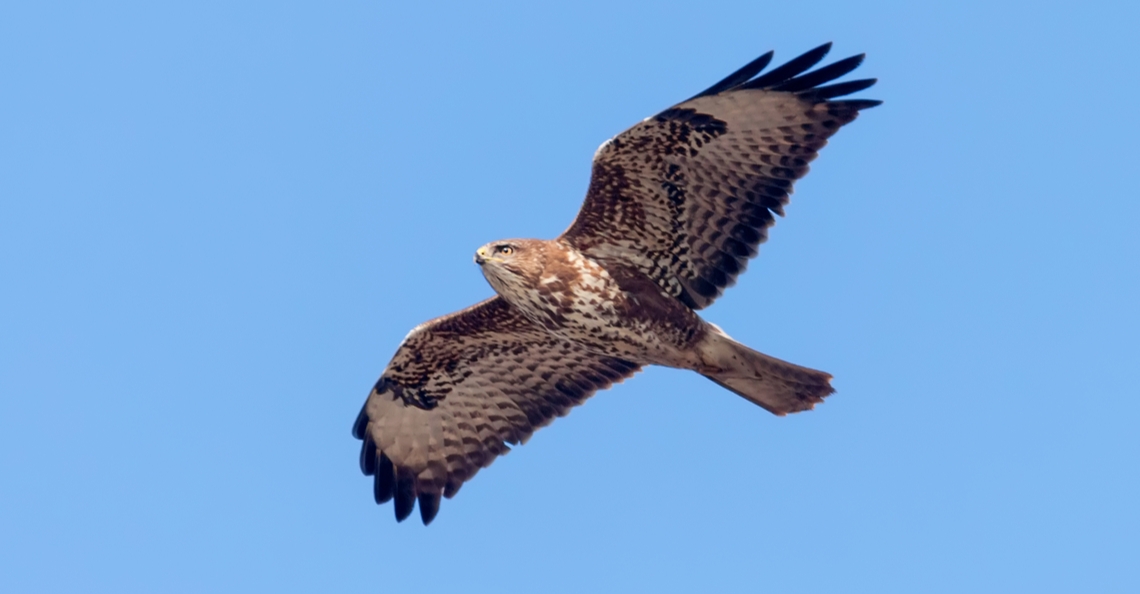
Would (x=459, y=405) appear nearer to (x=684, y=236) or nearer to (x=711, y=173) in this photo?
(x=684, y=236)

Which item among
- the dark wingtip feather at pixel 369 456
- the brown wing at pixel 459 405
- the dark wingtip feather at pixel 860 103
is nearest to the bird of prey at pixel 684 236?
the dark wingtip feather at pixel 860 103

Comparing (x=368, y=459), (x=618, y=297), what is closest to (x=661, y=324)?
(x=618, y=297)

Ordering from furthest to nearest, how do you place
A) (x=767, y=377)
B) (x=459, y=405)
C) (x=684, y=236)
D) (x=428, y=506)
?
1. (x=459, y=405)
2. (x=428, y=506)
3. (x=684, y=236)
4. (x=767, y=377)

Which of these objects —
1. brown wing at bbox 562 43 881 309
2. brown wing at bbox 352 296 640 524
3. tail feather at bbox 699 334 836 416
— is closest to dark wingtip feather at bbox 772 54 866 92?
brown wing at bbox 562 43 881 309

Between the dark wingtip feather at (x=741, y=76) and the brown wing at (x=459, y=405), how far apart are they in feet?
8.08

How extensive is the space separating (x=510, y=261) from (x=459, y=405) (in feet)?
6.97

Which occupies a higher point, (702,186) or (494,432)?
(702,186)

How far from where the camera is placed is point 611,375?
12078 millimetres

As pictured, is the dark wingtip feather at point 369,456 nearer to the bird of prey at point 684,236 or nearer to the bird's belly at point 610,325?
the bird of prey at point 684,236

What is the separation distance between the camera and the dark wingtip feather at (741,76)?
34.6 ft

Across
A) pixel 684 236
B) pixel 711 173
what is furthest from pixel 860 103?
pixel 684 236

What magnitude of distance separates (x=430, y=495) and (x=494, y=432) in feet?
2.38

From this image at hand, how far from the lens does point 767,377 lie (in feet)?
35.8

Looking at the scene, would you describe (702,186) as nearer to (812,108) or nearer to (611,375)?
(812,108)
